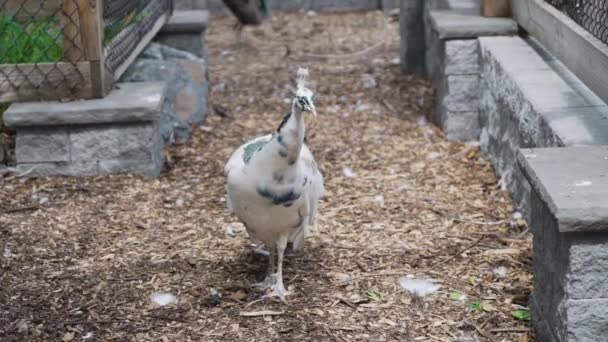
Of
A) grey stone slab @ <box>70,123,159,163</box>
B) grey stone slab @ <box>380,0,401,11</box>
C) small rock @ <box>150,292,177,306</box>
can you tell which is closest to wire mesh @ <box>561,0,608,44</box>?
small rock @ <box>150,292,177,306</box>

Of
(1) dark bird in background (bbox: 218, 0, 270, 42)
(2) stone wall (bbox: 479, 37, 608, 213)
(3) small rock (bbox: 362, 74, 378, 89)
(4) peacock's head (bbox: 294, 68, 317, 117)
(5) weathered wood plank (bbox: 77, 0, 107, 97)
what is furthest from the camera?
(1) dark bird in background (bbox: 218, 0, 270, 42)

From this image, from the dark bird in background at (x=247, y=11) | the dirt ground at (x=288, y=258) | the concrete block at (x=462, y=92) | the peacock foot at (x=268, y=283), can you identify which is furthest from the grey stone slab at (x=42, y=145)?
the dark bird in background at (x=247, y=11)

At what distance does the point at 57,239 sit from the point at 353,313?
59.5 inches

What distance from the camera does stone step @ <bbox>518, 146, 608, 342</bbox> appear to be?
9.25ft

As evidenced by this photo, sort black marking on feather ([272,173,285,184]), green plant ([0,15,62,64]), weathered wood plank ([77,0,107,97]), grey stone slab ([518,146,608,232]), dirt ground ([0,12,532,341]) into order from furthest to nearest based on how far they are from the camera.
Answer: green plant ([0,15,62,64])
weathered wood plank ([77,0,107,97])
dirt ground ([0,12,532,341])
black marking on feather ([272,173,285,184])
grey stone slab ([518,146,608,232])

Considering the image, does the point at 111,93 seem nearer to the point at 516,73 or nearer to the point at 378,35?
the point at 516,73

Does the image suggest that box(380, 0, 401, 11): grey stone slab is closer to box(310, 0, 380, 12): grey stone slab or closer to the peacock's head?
box(310, 0, 380, 12): grey stone slab

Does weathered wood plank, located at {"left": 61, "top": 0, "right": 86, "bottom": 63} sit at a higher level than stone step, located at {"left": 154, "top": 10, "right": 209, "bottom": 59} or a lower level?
higher

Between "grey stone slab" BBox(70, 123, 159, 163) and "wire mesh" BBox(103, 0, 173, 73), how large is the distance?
40 centimetres

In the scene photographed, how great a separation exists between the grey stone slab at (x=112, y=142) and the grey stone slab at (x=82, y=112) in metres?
0.06

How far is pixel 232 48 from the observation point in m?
8.75

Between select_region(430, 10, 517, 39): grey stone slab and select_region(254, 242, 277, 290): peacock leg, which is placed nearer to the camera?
select_region(254, 242, 277, 290): peacock leg

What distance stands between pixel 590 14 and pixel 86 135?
8.54 ft

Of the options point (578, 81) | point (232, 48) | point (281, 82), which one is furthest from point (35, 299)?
point (232, 48)
